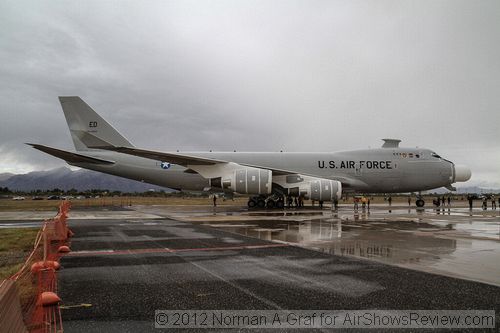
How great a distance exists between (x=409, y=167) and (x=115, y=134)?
25.0 m

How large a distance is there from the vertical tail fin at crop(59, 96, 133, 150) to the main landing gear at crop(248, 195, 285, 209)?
12.3m

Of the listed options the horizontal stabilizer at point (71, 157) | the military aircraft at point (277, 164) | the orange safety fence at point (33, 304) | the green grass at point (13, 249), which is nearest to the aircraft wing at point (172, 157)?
the military aircraft at point (277, 164)

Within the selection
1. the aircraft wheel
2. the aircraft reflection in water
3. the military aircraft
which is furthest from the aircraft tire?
the aircraft reflection in water

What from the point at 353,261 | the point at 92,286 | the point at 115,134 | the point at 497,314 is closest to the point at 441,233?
the point at 353,261

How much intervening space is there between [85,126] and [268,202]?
54.9 feet

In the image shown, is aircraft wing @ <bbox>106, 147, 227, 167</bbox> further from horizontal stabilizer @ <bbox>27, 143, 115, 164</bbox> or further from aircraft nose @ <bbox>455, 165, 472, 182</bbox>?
aircraft nose @ <bbox>455, 165, 472, 182</bbox>

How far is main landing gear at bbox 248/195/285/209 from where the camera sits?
3028 cm

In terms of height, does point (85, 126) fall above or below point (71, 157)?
above

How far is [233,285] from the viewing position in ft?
19.9

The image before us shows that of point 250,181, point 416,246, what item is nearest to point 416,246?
point 416,246

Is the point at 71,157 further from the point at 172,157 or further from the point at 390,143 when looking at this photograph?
the point at 390,143

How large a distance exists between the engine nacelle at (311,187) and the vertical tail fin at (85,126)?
571 inches

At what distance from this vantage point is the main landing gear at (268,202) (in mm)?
30281

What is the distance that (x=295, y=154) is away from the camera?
31.3m
